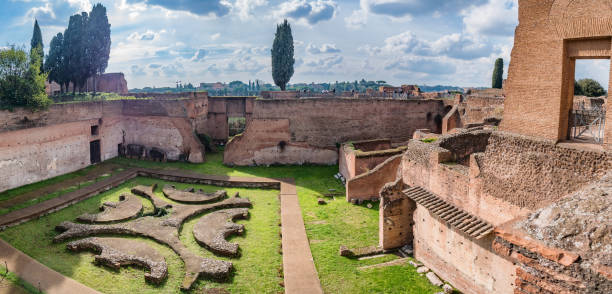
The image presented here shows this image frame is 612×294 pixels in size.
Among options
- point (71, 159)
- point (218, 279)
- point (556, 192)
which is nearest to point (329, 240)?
point (218, 279)

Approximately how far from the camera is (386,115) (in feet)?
78.4

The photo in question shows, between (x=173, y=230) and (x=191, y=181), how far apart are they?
7.05 m

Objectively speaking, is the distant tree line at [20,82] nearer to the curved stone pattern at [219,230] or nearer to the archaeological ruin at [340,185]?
the archaeological ruin at [340,185]

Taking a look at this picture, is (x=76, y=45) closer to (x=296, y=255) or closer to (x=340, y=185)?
(x=340, y=185)

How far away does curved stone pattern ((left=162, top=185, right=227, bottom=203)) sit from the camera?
55.7ft

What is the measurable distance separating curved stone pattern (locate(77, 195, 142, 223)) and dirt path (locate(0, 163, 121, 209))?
133 inches

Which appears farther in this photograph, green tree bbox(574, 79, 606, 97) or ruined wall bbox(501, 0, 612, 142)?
green tree bbox(574, 79, 606, 97)

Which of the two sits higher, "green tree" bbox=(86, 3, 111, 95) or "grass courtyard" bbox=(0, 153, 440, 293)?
"green tree" bbox=(86, 3, 111, 95)

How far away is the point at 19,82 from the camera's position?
17.9 meters

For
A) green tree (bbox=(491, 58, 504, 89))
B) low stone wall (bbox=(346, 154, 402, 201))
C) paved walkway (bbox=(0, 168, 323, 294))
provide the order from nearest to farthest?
paved walkway (bbox=(0, 168, 323, 294)) < low stone wall (bbox=(346, 154, 402, 201)) < green tree (bbox=(491, 58, 504, 89))

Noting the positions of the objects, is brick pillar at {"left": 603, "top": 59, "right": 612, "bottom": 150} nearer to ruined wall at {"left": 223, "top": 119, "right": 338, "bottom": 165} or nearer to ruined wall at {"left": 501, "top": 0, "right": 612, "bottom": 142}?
ruined wall at {"left": 501, "top": 0, "right": 612, "bottom": 142}

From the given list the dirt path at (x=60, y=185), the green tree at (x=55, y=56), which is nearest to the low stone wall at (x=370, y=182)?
the dirt path at (x=60, y=185)

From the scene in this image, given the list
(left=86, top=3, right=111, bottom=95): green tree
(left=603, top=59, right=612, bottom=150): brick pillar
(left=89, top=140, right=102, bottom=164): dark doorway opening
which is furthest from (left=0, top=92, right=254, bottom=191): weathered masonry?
(left=603, top=59, right=612, bottom=150): brick pillar

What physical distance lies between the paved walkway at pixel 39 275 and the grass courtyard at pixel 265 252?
1.10ft
